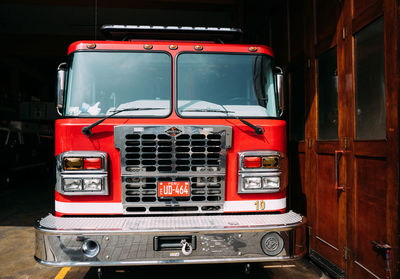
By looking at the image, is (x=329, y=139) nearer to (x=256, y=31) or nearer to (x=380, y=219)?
(x=380, y=219)

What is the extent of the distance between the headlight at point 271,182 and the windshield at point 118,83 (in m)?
1.25

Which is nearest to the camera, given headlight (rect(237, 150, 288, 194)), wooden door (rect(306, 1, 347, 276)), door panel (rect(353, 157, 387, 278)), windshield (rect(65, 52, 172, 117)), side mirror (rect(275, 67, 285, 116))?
door panel (rect(353, 157, 387, 278))

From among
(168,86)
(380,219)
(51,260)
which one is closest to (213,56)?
(168,86)

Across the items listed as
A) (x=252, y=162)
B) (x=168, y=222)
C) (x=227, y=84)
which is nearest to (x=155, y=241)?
(x=168, y=222)

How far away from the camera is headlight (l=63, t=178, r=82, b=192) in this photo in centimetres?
312

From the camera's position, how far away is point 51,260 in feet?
9.13

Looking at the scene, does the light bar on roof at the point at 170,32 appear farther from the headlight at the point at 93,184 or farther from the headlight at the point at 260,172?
the headlight at the point at 93,184

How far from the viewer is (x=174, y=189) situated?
3180mm

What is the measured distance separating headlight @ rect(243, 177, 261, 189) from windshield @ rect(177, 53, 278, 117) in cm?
69

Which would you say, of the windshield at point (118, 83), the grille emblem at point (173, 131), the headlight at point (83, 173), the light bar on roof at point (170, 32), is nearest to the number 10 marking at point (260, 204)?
the grille emblem at point (173, 131)

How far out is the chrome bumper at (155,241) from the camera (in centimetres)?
276

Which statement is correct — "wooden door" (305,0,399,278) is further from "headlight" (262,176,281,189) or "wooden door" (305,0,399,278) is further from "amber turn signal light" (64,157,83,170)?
"amber turn signal light" (64,157,83,170)

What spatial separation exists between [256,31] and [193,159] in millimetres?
5253

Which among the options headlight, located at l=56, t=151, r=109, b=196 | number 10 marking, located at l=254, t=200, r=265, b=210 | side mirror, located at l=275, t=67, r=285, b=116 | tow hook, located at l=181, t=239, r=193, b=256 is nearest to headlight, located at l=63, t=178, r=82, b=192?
headlight, located at l=56, t=151, r=109, b=196
